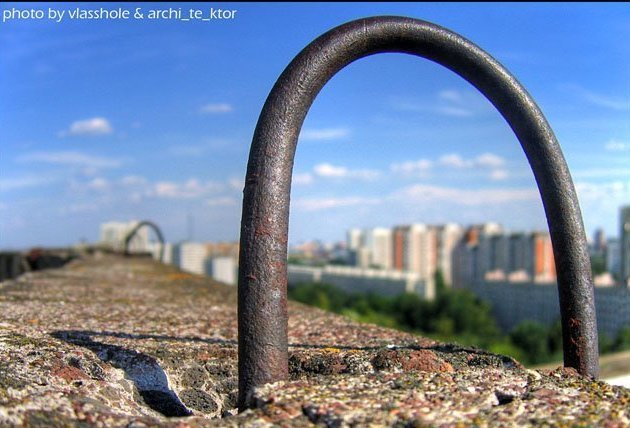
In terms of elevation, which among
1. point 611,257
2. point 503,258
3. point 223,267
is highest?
point 611,257

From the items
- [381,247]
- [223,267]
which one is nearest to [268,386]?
[223,267]

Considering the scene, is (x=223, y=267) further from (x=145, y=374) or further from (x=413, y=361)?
(x=413, y=361)

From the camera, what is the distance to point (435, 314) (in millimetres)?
75438

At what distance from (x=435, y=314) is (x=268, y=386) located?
247 ft

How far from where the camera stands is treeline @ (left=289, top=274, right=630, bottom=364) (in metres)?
66.6

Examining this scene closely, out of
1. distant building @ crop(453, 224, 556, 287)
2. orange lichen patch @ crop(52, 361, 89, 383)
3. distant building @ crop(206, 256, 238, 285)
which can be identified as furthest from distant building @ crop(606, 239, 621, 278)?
orange lichen patch @ crop(52, 361, 89, 383)

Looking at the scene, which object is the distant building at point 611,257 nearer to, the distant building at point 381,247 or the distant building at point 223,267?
the distant building at point 223,267

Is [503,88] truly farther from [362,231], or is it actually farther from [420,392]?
[362,231]

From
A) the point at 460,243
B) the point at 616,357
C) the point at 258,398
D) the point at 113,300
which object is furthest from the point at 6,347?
the point at 460,243

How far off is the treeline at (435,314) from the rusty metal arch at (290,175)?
211 ft

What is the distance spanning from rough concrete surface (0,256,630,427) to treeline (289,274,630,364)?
63386 mm

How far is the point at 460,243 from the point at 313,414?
106222 millimetres

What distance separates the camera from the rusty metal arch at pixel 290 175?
2107mm

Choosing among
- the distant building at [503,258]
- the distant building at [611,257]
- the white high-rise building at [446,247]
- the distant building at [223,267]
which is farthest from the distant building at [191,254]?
the white high-rise building at [446,247]
